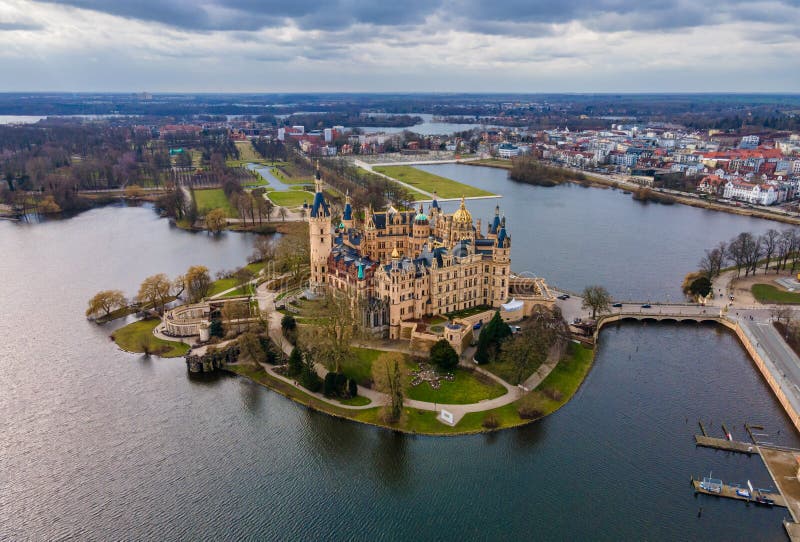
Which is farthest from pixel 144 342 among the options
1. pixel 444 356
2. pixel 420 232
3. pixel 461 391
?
pixel 420 232

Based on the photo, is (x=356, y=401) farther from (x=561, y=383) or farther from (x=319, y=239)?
(x=319, y=239)

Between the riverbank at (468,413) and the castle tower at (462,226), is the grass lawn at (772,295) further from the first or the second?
the castle tower at (462,226)

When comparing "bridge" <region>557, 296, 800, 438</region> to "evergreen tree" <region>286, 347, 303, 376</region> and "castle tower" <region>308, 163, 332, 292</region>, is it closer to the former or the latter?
"castle tower" <region>308, 163, 332, 292</region>

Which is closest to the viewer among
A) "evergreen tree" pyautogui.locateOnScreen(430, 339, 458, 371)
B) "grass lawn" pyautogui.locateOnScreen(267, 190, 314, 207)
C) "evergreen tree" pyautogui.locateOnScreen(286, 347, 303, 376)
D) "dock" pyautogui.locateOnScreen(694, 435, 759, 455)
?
"dock" pyautogui.locateOnScreen(694, 435, 759, 455)

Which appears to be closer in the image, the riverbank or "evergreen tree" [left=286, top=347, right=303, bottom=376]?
the riverbank

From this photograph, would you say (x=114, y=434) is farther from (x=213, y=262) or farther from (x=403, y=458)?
(x=213, y=262)

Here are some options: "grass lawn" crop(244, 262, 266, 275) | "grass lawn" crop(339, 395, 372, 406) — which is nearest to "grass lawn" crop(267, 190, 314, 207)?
"grass lawn" crop(244, 262, 266, 275)

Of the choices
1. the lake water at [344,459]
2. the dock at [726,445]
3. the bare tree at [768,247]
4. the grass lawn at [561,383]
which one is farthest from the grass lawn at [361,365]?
the bare tree at [768,247]
